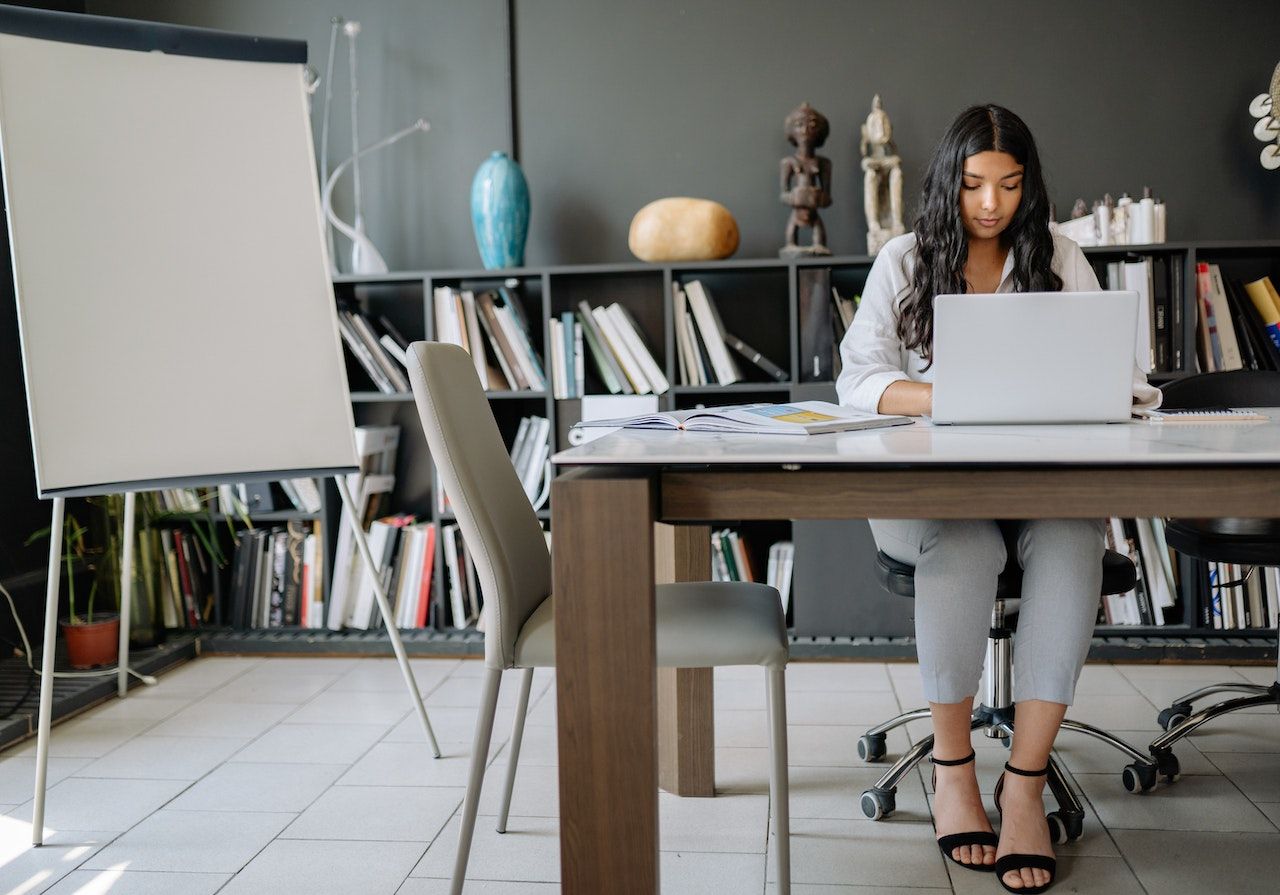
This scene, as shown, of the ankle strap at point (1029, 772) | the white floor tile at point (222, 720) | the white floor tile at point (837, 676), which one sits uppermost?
the ankle strap at point (1029, 772)

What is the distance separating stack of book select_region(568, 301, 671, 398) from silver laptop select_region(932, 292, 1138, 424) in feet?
5.28

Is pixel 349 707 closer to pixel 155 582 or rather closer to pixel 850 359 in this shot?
pixel 155 582

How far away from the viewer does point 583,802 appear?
120 centimetres

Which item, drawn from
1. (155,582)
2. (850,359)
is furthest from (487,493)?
(155,582)

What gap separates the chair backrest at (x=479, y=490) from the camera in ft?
4.77

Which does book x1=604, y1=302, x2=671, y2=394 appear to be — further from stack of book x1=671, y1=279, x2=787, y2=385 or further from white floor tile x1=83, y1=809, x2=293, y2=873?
white floor tile x1=83, y1=809, x2=293, y2=873

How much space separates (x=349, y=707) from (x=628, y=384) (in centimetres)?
116

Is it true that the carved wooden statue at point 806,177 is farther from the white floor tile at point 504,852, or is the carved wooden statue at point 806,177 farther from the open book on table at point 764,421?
the white floor tile at point 504,852

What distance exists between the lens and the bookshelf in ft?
9.41

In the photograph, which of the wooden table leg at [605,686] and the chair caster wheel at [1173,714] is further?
the chair caster wheel at [1173,714]

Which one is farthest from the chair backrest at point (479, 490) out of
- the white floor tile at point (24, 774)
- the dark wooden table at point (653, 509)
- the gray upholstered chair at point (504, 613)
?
the white floor tile at point (24, 774)

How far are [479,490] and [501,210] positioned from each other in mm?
1724

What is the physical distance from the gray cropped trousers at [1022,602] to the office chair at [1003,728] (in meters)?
0.09

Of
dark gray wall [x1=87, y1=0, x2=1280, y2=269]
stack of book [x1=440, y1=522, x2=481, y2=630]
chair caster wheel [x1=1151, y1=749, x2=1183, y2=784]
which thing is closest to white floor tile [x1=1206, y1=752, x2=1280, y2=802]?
chair caster wheel [x1=1151, y1=749, x2=1183, y2=784]
